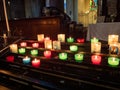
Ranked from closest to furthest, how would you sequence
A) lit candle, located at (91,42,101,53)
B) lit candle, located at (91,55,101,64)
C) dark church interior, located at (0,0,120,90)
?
dark church interior, located at (0,0,120,90)
lit candle, located at (91,55,101,64)
lit candle, located at (91,42,101,53)

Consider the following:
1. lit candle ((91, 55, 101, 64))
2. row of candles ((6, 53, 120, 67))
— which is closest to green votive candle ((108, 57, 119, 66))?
row of candles ((6, 53, 120, 67))

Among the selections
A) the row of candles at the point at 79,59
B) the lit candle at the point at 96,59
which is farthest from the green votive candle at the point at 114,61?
the lit candle at the point at 96,59

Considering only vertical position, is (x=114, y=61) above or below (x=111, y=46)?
below

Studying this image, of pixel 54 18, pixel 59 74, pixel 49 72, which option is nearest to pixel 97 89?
pixel 59 74

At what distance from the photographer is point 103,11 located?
4969mm

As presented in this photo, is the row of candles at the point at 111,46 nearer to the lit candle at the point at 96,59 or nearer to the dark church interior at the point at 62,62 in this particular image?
the dark church interior at the point at 62,62

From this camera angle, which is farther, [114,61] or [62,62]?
[62,62]

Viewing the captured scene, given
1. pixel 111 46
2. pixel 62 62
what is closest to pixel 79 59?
pixel 62 62

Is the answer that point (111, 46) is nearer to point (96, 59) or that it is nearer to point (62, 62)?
point (96, 59)

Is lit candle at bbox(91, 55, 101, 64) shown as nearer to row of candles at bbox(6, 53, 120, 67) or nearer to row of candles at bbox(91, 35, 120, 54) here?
row of candles at bbox(6, 53, 120, 67)

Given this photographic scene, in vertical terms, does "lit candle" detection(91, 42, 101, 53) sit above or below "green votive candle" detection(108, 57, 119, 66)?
above

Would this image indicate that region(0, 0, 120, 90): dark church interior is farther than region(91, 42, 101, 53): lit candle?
No

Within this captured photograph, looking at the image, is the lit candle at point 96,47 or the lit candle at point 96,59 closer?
the lit candle at point 96,59

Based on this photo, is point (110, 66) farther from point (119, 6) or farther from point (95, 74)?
point (119, 6)
